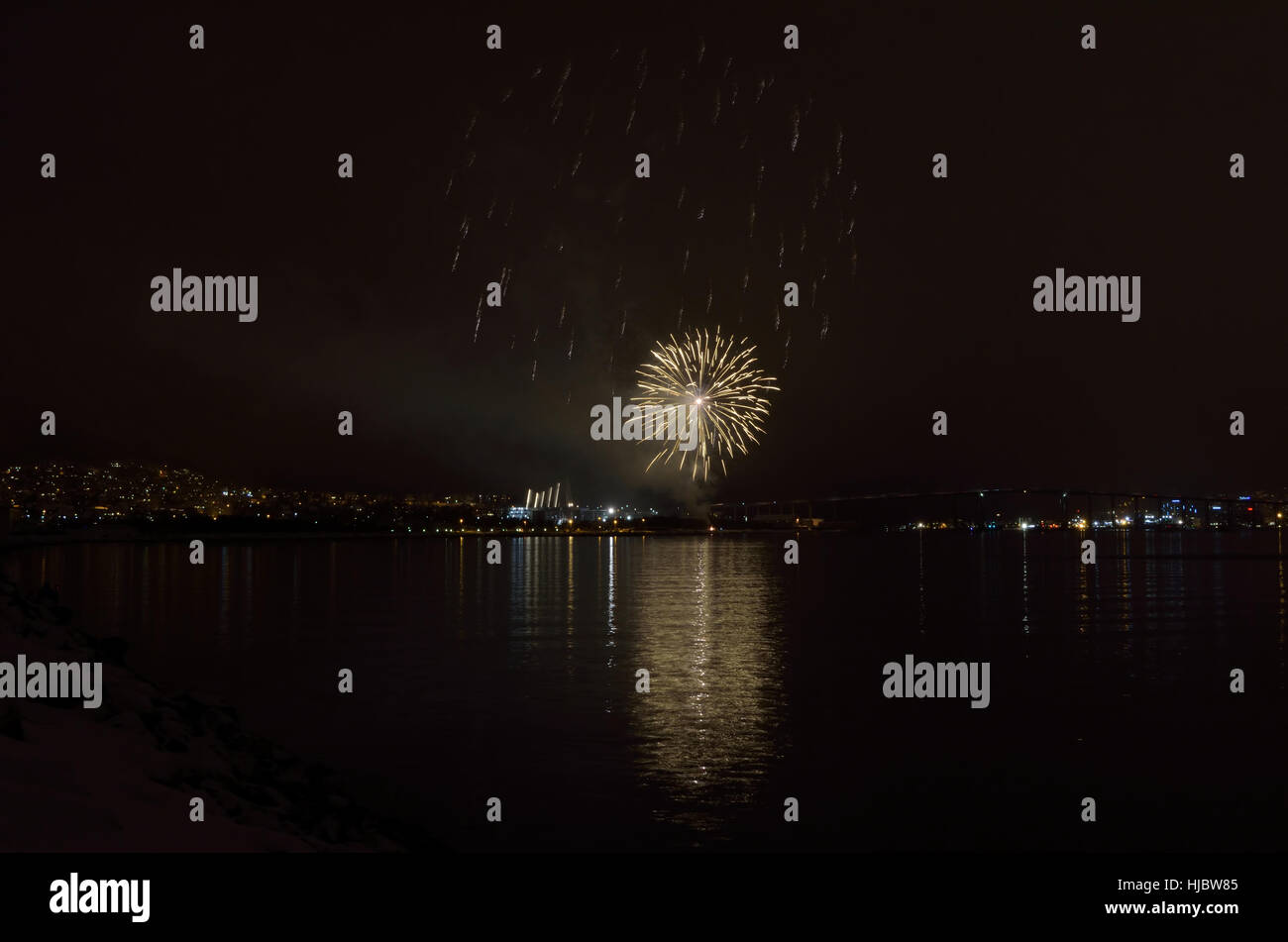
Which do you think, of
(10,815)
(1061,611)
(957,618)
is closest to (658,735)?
(10,815)

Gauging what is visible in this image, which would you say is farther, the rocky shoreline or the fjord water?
the fjord water

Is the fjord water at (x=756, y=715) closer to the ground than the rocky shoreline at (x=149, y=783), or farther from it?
closer to the ground

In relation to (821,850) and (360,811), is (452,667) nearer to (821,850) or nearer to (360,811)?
(360,811)

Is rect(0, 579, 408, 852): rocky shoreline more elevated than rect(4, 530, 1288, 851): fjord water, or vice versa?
rect(0, 579, 408, 852): rocky shoreline

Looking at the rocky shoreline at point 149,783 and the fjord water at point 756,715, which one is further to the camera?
the fjord water at point 756,715
